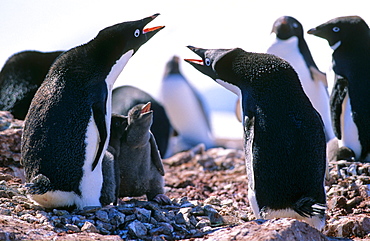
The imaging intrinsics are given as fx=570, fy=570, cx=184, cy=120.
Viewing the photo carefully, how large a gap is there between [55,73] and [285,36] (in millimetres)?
5122

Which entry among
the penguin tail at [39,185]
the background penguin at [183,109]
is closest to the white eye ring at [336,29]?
the penguin tail at [39,185]

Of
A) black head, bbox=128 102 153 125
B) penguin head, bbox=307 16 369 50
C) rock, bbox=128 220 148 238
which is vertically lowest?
rock, bbox=128 220 148 238

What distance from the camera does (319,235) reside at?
12.7ft

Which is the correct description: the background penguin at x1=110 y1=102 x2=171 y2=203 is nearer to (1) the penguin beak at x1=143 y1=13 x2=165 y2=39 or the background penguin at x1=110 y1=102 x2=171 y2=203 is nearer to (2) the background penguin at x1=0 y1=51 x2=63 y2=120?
(1) the penguin beak at x1=143 y1=13 x2=165 y2=39

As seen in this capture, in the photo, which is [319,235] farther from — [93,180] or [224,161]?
[224,161]

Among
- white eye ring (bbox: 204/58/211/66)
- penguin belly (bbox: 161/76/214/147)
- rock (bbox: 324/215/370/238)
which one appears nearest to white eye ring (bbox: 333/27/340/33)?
white eye ring (bbox: 204/58/211/66)

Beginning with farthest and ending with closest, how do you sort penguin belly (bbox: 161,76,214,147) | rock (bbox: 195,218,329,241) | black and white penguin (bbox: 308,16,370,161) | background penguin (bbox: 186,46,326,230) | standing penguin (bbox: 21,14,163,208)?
penguin belly (bbox: 161,76,214,147) < black and white penguin (bbox: 308,16,370,161) < standing penguin (bbox: 21,14,163,208) < background penguin (bbox: 186,46,326,230) < rock (bbox: 195,218,329,241)

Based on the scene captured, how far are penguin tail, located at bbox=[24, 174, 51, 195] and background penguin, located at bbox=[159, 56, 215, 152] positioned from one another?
8.36 m

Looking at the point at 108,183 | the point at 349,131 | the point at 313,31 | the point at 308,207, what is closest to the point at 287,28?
the point at 313,31

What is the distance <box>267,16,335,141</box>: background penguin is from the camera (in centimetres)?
896

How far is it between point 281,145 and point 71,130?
5.46 ft

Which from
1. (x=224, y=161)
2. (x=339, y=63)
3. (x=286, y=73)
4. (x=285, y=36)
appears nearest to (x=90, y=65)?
(x=286, y=73)

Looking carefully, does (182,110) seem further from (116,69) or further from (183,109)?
(116,69)

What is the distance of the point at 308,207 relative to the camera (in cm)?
422
